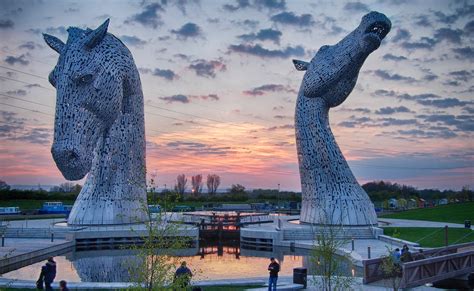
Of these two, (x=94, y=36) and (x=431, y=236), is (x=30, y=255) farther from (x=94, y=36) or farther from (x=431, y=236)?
(x=431, y=236)

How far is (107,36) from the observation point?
2770cm

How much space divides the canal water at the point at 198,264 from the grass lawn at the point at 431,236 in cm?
547

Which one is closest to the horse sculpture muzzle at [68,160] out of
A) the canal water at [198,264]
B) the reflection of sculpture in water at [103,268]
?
the canal water at [198,264]

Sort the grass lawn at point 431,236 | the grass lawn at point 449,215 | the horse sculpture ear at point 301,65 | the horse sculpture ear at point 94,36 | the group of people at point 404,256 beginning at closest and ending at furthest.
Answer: the group of people at point 404,256
the grass lawn at point 431,236
the horse sculpture ear at point 94,36
the horse sculpture ear at point 301,65
the grass lawn at point 449,215

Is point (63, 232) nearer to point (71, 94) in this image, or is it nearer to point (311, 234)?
point (71, 94)

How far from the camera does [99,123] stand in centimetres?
2562

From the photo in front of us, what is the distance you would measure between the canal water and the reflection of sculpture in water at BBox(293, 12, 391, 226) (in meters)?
4.65

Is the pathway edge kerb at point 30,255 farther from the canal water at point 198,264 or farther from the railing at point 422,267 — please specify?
the railing at point 422,267

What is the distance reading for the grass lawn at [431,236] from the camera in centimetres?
2372

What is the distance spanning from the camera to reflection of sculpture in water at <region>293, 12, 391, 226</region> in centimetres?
2730

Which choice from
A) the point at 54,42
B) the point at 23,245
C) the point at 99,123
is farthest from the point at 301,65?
the point at 23,245

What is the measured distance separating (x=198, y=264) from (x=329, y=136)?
11.8 metres

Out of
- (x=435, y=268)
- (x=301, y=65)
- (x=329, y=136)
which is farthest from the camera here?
(x=301, y=65)

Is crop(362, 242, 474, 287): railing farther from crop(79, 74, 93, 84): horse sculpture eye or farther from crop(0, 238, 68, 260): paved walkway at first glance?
crop(79, 74, 93, 84): horse sculpture eye
